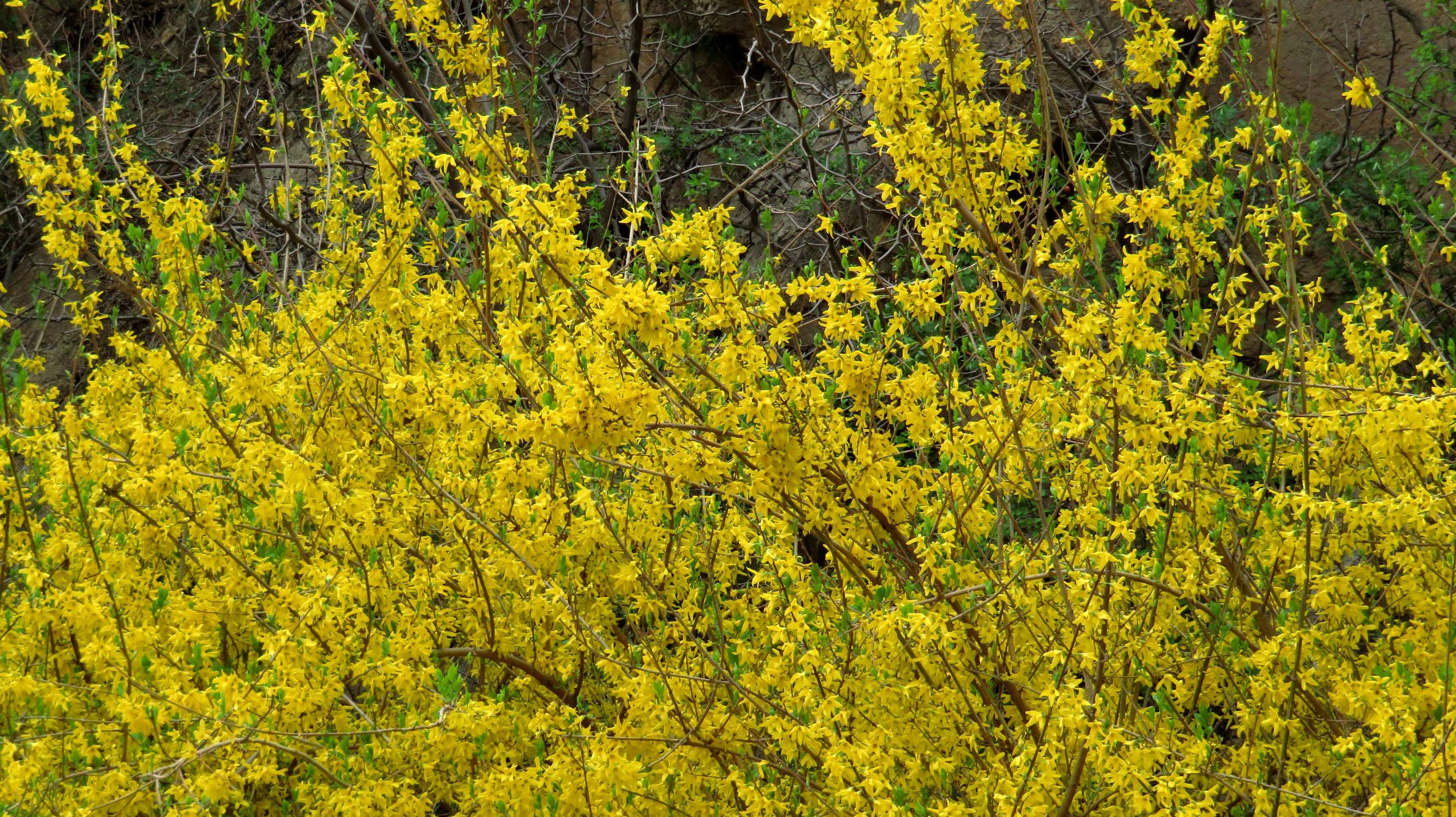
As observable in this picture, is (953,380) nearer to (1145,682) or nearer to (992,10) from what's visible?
(1145,682)

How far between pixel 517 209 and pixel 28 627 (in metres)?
1.68

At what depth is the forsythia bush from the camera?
2.84 m

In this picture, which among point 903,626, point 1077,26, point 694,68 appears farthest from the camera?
point 694,68

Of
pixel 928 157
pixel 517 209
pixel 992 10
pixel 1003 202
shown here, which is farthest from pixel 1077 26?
pixel 517 209

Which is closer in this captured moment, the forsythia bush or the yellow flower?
the forsythia bush

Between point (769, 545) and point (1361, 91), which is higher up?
point (1361, 91)

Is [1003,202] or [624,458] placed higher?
[1003,202]

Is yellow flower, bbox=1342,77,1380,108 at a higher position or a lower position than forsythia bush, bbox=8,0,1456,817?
higher

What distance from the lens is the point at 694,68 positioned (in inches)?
341

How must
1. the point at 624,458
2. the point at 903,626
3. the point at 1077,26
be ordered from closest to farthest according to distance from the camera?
the point at 903,626, the point at 624,458, the point at 1077,26

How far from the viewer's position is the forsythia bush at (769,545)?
2840 millimetres

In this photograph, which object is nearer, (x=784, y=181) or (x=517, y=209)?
(x=517, y=209)

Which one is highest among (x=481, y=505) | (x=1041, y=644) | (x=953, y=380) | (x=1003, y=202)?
(x=1003, y=202)

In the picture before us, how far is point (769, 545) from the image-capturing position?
3.18 meters
